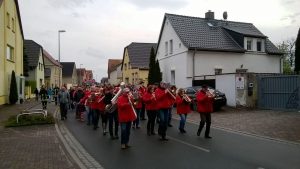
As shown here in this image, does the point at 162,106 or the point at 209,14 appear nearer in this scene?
the point at 162,106

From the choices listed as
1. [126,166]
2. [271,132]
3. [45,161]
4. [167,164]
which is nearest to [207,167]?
[167,164]

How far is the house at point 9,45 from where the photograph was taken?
2984cm

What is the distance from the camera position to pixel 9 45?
32.6 meters

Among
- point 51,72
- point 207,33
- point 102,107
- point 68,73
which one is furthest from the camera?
point 68,73

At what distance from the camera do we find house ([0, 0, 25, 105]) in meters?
29.8

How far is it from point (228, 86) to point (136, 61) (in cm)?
2862

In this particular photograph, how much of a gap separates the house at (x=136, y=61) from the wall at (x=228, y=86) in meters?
25.2

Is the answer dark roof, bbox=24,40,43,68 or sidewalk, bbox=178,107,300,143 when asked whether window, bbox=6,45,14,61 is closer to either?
dark roof, bbox=24,40,43,68

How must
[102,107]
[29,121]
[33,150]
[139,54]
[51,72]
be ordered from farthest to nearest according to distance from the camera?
[51,72] → [139,54] → [29,121] → [102,107] → [33,150]

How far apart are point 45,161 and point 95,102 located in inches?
284

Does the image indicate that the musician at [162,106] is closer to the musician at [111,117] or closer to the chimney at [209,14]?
the musician at [111,117]

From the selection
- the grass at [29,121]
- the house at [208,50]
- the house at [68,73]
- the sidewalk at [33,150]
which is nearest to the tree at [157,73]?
the house at [208,50]

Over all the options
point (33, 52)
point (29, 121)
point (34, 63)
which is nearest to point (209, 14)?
point (34, 63)

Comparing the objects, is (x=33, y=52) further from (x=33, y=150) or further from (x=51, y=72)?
(x=33, y=150)
